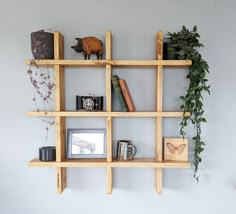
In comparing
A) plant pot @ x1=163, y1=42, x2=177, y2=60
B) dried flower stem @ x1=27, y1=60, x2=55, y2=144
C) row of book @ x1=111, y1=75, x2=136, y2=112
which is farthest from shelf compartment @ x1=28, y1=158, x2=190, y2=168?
plant pot @ x1=163, y1=42, x2=177, y2=60

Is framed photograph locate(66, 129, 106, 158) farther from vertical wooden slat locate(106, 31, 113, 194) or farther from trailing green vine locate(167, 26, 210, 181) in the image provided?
trailing green vine locate(167, 26, 210, 181)

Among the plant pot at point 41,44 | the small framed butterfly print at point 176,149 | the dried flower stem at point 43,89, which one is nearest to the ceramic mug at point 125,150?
the small framed butterfly print at point 176,149

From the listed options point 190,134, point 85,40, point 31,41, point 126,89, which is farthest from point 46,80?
point 190,134

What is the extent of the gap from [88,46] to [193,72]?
67cm

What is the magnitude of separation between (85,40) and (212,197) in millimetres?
1339

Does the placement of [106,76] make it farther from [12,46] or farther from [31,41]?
[12,46]

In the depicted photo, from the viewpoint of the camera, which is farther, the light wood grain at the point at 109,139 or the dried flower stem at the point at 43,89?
the dried flower stem at the point at 43,89

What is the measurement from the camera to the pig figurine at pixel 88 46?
1.57 m

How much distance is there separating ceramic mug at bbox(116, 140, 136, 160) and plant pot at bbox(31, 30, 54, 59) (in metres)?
0.73

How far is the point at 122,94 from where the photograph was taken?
1574 millimetres

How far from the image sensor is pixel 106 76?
5.14 ft

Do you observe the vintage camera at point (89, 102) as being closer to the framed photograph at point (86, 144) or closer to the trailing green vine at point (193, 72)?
the framed photograph at point (86, 144)

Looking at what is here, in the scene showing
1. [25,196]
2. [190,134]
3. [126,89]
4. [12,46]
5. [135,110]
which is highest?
[12,46]

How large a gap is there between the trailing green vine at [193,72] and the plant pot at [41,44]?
2.45 feet
